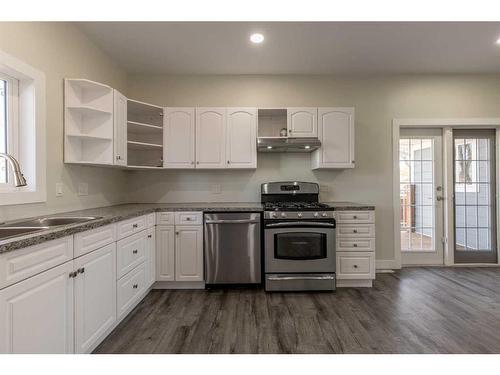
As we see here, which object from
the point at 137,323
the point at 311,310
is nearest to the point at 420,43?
the point at 311,310

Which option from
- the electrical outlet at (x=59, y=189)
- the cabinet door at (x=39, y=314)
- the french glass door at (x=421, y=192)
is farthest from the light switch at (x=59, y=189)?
the french glass door at (x=421, y=192)

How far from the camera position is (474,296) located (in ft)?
8.73

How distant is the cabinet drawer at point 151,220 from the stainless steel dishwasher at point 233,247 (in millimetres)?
539

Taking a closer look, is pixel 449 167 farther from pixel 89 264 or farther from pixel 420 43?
pixel 89 264

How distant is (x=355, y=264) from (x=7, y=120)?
3347 mm

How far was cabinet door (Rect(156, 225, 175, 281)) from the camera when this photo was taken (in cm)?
287

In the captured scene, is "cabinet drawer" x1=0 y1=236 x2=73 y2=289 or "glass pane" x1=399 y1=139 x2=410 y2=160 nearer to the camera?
"cabinet drawer" x1=0 y1=236 x2=73 y2=289

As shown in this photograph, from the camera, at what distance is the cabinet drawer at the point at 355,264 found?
2910 millimetres

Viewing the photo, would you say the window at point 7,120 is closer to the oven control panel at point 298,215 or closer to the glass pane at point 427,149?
the oven control panel at point 298,215

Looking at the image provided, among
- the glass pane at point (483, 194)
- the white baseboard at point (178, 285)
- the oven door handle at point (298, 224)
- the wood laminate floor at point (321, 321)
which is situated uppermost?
the glass pane at point (483, 194)

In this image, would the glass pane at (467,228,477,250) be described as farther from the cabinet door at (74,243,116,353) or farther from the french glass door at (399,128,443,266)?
the cabinet door at (74,243,116,353)

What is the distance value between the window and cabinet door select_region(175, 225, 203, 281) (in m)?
1.49

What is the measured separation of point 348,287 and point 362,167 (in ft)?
A: 5.12

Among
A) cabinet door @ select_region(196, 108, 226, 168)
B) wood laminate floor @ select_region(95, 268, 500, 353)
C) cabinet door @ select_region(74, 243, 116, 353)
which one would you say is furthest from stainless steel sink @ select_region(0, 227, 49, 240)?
cabinet door @ select_region(196, 108, 226, 168)
